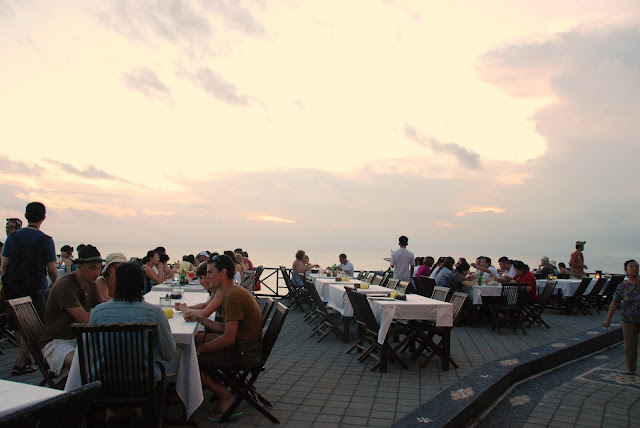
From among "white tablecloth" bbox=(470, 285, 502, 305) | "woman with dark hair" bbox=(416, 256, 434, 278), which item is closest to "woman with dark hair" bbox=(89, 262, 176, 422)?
"white tablecloth" bbox=(470, 285, 502, 305)

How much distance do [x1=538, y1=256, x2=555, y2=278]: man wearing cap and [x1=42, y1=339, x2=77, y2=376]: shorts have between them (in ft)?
40.8

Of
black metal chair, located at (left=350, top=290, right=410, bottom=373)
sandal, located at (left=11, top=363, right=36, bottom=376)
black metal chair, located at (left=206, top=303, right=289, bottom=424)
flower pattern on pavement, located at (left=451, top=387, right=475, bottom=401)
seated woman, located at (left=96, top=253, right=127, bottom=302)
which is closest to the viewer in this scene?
black metal chair, located at (left=206, top=303, right=289, bottom=424)

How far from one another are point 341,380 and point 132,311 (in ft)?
9.15

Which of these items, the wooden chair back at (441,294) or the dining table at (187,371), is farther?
the wooden chair back at (441,294)

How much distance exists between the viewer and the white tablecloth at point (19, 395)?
5.95 feet

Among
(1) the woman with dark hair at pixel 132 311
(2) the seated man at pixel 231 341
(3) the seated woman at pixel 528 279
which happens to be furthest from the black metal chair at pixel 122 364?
(3) the seated woman at pixel 528 279

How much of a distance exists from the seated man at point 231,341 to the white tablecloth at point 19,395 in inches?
80.1

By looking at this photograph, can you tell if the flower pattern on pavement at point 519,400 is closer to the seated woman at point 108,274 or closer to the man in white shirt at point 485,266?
the seated woman at point 108,274

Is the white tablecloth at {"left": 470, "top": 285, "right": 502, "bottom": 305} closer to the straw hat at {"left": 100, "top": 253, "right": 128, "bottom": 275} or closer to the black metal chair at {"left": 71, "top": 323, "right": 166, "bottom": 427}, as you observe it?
the straw hat at {"left": 100, "top": 253, "right": 128, "bottom": 275}

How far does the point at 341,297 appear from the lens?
818 cm

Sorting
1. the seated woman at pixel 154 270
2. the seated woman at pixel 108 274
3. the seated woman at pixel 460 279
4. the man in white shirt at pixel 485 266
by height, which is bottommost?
the seated woman at pixel 154 270

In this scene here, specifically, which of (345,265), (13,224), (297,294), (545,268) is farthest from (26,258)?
(545,268)

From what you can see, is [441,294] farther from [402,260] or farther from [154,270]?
[154,270]

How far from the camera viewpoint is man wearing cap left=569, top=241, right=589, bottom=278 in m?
13.1
